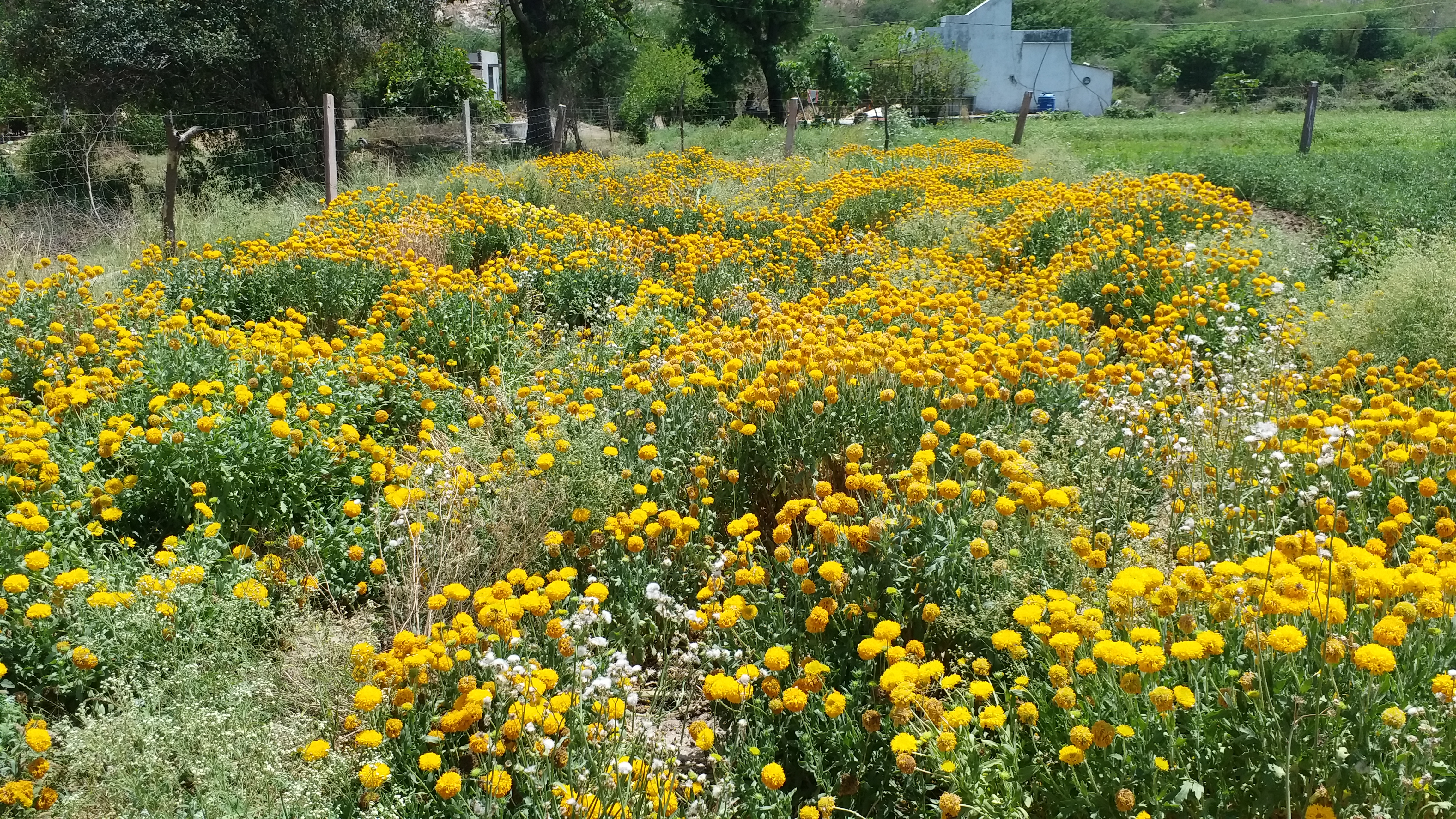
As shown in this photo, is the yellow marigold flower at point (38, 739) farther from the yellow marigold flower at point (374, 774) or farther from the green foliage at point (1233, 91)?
the green foliage at point (1233, 91)

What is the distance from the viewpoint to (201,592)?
3.35 m

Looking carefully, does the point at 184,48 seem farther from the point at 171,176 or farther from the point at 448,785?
the point at 448,785

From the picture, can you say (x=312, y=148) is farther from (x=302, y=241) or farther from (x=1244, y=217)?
(x=1244, y=217)

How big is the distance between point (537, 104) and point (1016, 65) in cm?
4689

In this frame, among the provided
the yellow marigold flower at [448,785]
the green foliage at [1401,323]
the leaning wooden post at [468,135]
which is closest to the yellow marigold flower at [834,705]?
the yellow marigold flower at [448,785]

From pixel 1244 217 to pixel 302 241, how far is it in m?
8.57

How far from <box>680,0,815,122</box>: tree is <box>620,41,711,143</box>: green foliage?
607cm

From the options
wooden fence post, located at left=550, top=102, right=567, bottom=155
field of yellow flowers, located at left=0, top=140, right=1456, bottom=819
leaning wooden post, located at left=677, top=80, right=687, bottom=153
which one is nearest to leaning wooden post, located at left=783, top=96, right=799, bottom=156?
wooden fence post, located at left=550, top=102, right=567, bottom=155

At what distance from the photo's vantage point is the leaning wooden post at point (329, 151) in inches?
441

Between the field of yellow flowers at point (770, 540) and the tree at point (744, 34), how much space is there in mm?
37697

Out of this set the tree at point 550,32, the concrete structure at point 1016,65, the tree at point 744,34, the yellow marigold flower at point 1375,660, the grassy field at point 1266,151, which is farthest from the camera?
the concrete structure at point 1016,65

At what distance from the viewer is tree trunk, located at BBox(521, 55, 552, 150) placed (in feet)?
76.2

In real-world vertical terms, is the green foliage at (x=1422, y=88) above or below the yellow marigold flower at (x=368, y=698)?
above

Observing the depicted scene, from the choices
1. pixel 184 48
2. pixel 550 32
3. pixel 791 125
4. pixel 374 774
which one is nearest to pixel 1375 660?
pixel 374 774
